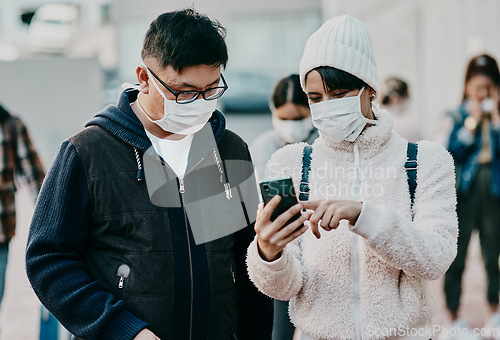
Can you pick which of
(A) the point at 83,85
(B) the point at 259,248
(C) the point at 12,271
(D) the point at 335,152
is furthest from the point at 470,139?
(A) the point at 83,85

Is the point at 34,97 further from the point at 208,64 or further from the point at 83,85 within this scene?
the point at 208,64

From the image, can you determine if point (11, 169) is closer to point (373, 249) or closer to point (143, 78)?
point (143, 78)

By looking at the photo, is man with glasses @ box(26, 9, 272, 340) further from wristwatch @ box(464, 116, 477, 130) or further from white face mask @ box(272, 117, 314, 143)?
wristwatch @ box(464, 116, 477, 130)

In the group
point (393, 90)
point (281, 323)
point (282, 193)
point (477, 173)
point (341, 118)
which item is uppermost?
point (341, 118)

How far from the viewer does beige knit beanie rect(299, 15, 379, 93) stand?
2.33 meters

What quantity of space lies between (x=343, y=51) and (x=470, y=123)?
11.7 ft

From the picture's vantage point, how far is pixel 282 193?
2051 millimetres

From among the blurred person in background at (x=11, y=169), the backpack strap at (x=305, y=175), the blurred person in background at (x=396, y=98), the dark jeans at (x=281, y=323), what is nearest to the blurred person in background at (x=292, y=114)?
the dark jeans at (x=281, y=323)

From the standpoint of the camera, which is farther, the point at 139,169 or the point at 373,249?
the point at 139,169

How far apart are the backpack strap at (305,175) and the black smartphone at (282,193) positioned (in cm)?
31

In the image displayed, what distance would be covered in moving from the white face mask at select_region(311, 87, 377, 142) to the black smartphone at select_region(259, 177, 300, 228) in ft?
1.38

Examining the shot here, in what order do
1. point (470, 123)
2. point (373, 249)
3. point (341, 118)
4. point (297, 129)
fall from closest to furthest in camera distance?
point (373, 249), point (341, 118), point (297, 129), point (470, 123)

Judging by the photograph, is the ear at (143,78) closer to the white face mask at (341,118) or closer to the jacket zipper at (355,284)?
the white face mask at (341,118)

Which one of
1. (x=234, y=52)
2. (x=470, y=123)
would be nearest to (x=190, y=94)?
(x=470, y=123)
